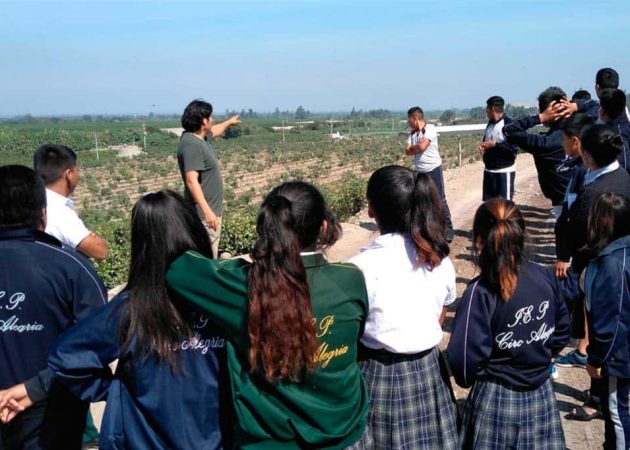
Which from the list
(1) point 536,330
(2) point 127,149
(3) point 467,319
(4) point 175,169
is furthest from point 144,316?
(2) point 127,149

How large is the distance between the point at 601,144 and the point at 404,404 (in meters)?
2.33

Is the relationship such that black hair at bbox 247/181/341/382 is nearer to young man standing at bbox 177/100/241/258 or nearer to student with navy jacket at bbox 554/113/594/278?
student with navy jacket at bbox 554/113/594/278

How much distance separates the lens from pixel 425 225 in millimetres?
2660

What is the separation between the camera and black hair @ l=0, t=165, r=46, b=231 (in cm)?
251

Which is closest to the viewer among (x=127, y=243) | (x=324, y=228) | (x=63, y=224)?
(x=324, y=228)

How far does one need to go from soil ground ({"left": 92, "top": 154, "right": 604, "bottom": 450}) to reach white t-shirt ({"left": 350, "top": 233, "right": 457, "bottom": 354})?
0.58m

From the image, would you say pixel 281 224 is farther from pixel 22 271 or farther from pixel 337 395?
pixel 22 271

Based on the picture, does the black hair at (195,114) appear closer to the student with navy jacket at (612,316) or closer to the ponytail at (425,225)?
the ponytail at (425,225)

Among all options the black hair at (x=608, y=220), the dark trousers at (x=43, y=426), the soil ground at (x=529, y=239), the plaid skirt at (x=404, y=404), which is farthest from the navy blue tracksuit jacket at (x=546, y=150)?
the dark trousers at (x=43, y=426)

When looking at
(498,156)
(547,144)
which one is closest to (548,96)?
(547,144)

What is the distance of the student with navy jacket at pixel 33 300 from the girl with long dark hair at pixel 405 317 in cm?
119

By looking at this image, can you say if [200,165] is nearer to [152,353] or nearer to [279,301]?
[152,353]

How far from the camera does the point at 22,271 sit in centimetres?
249

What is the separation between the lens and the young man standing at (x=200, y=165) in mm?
5250
